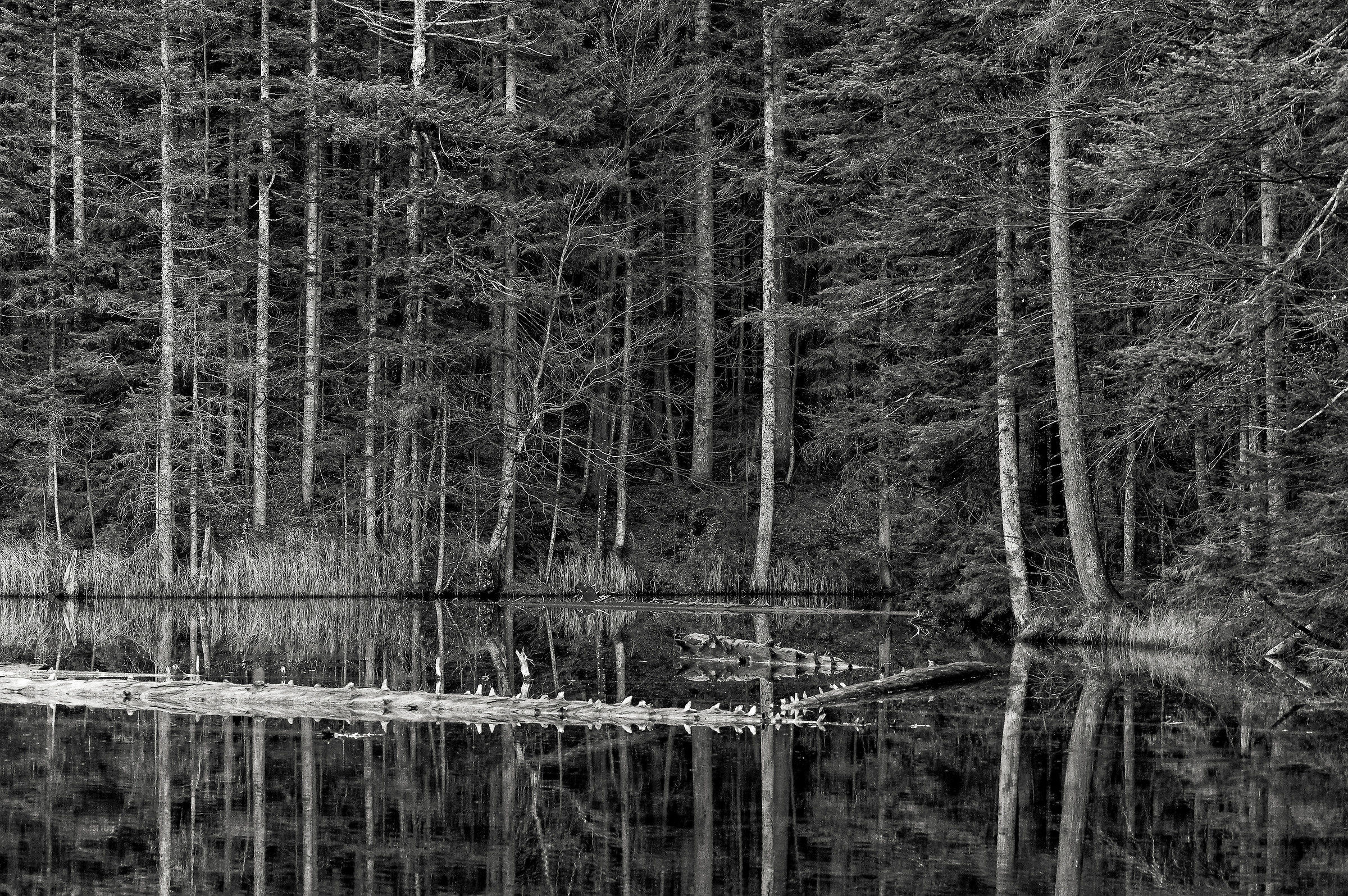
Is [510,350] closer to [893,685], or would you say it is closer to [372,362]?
[372,362]

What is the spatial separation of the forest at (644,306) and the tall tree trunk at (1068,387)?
2.9 inches

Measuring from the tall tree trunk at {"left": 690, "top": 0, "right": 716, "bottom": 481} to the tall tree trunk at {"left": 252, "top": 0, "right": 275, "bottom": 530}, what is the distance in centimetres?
866

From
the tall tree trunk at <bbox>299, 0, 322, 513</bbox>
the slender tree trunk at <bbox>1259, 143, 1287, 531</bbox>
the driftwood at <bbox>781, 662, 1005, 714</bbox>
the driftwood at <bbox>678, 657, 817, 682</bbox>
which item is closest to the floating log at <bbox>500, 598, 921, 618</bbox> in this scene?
the tall tree trunk at <bbox>299, 0, 322, 513</bbox>

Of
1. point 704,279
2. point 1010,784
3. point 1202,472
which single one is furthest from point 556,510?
point 1010,784

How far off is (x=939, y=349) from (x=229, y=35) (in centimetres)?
2004

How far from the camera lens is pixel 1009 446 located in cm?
2147

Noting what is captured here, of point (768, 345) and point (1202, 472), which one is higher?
point (768, 345)

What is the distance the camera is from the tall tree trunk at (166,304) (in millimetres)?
29047

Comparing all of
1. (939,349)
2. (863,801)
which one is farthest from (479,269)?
(863,801)

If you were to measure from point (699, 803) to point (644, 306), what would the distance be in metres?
23.0

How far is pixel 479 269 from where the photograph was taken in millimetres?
29078

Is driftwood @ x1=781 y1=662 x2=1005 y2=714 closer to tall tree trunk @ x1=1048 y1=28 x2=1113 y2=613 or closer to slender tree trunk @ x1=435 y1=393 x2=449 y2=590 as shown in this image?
tall tree trunk @ x1=1048 y1=28 x2=1113 y2=613

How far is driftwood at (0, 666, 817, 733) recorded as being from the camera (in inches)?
501

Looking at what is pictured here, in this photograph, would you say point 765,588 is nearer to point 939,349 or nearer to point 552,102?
point 939,349
